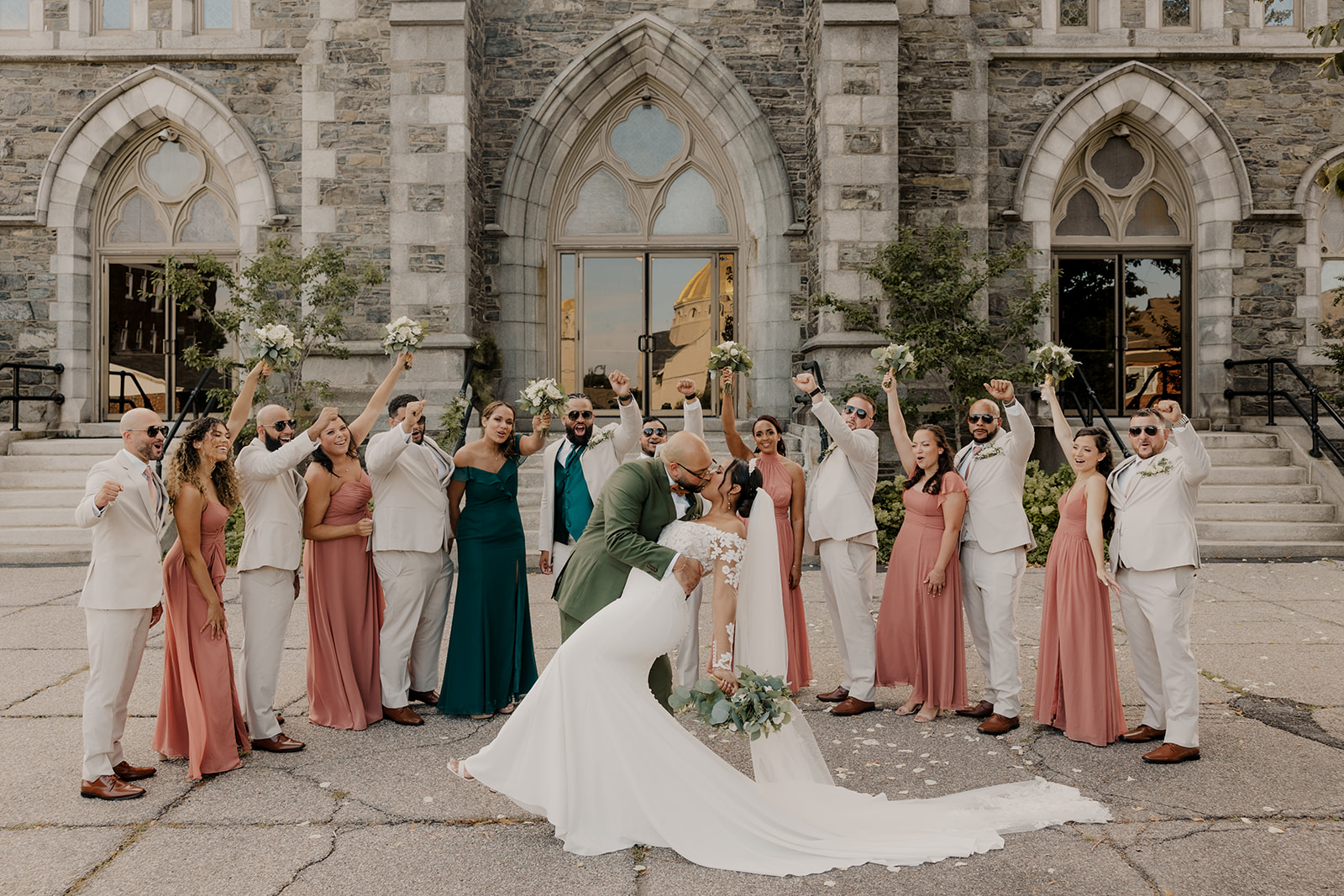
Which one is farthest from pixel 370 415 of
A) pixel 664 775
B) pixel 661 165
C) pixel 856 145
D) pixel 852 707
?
pixel 661 165

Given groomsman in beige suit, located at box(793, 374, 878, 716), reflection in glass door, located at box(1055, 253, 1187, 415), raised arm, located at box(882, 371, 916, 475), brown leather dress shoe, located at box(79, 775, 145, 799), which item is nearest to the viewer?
brown leather dress shoe, located at box(79, 775, 145, 799)

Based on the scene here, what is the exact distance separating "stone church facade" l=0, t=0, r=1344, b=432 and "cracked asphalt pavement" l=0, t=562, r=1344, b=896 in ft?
25.8

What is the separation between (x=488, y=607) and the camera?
5.47 m

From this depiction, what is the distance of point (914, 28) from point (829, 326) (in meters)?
4.20

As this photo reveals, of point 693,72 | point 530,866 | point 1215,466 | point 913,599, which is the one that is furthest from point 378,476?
point 1215,466

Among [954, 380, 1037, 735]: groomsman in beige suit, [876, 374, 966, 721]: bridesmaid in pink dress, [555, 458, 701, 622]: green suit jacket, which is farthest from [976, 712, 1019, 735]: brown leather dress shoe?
[555, 458, 701, 622]: green suit jacket

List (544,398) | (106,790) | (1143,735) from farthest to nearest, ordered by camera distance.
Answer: (544,398)
(1143,735)
(106,790)

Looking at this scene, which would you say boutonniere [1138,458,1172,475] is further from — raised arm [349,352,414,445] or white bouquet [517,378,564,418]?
raised arm [349,352,414,445]

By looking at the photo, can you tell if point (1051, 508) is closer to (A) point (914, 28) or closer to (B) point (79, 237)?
(A) point (914, 28)

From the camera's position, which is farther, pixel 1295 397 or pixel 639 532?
pixel 1295 397

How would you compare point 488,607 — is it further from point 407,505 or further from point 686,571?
point 686,571

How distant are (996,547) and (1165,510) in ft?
2.81

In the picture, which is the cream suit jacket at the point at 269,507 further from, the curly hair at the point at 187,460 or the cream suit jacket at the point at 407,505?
the cream suit jacket at the point at 407,505

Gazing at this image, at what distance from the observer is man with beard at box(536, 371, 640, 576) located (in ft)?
19.1
